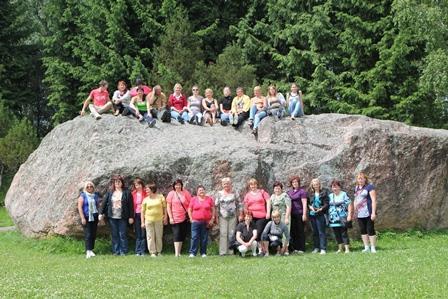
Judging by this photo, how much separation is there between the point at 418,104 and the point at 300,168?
621 inches

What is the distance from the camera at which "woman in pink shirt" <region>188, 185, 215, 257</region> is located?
15469 millimetres

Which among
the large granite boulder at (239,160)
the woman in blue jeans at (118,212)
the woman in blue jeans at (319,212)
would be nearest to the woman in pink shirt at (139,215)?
the woman in blue jeans at (118,212)

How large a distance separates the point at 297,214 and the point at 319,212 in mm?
587

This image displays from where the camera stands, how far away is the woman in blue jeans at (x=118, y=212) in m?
15.8

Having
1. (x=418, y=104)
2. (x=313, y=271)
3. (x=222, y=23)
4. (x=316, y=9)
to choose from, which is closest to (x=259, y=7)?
(x=222, y=23)

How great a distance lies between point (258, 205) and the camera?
50.9 feet

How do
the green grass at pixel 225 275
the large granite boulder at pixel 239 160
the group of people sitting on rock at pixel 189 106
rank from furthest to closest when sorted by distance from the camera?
the group of people sitting on rock at pixel 189 106, the large granite boulder at pixel 239 160, the green grass at pixel 225 275

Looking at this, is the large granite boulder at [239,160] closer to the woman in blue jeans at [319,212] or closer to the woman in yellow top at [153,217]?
the woman in yellow top at [153,217]

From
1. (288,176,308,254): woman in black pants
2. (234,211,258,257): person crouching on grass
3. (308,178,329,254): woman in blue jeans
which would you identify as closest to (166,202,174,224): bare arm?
(234,211,258,257): person crouching on grass

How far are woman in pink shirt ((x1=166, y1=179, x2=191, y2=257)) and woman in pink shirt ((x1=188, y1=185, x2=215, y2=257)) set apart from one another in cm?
24

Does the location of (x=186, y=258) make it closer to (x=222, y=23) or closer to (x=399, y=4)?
(x=399, y=4)

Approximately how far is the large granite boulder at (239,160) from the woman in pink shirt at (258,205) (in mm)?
826

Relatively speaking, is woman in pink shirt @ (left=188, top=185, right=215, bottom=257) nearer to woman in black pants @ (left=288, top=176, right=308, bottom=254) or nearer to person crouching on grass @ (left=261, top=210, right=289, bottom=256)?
person crouching on grass @ (left=261, top=210, right=289, bottom=256)

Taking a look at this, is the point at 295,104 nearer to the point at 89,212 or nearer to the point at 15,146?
the point at 89,212
